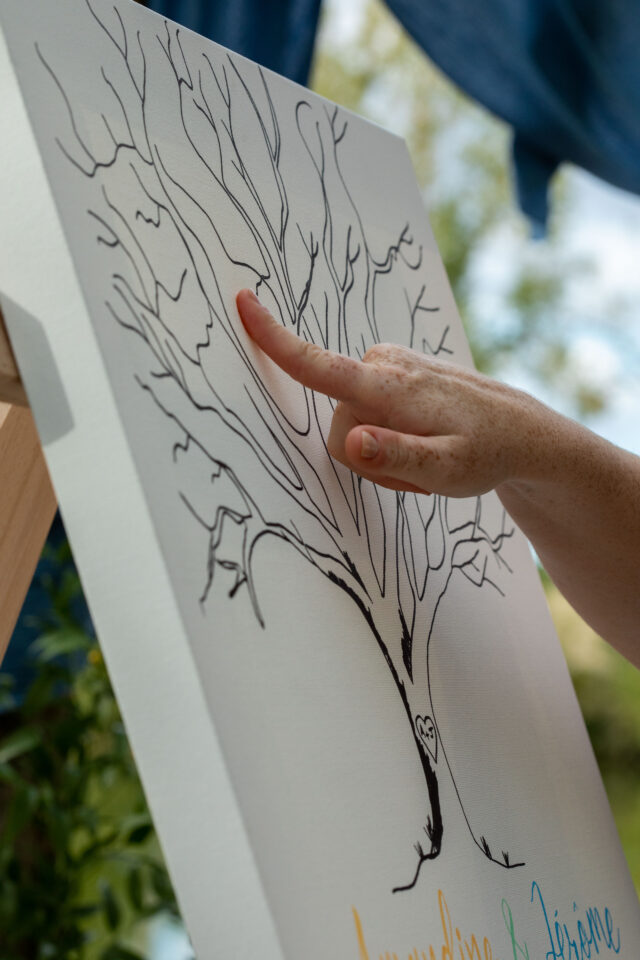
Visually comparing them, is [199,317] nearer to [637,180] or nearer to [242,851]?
[242,851]

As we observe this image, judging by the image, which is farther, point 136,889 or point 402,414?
point 136,889

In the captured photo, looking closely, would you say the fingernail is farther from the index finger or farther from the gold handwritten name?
the gold handwritten name

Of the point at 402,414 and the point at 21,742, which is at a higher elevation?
the point at 402,414

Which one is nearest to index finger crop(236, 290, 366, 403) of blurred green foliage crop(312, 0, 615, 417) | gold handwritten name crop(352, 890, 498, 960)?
gold handwritten name crop(352, 890, 498, 960)

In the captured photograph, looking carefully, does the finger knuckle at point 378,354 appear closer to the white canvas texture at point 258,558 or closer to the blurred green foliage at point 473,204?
the white canvas texture at point 258,558

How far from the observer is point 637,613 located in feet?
3.05

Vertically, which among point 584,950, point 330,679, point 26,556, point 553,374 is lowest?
point 584,950

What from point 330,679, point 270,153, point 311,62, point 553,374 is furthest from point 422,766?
point 553,374

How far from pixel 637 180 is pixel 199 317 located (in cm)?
180

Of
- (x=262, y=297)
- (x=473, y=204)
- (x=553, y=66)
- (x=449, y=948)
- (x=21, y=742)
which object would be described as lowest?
(x=449, y=948)

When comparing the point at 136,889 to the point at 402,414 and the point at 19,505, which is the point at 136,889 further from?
the point at 402,414

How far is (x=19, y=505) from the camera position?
0.67m

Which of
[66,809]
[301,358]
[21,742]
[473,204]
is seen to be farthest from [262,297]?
[473,204]

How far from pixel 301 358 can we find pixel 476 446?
150mm
